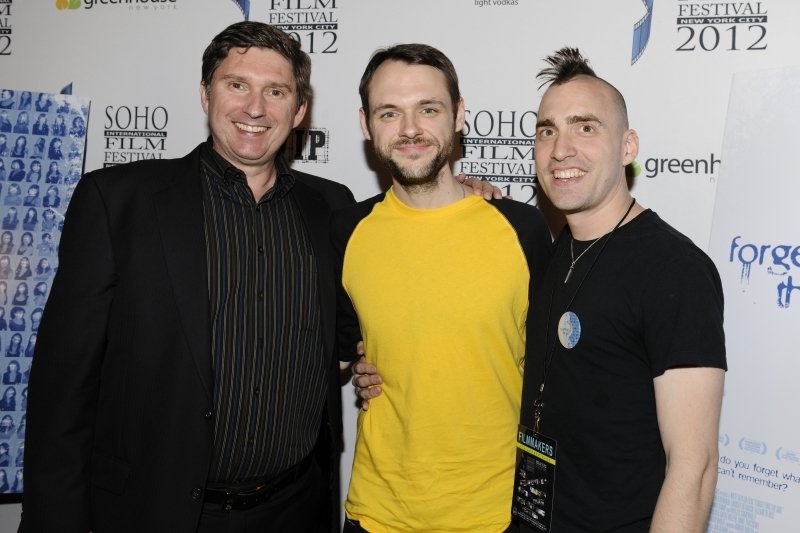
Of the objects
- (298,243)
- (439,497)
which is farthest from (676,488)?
(298,243)

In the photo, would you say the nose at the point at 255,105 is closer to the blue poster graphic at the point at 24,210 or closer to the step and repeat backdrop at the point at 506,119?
the step and repeat backdrop at the point at 506,119

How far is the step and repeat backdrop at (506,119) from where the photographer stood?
2.16 m

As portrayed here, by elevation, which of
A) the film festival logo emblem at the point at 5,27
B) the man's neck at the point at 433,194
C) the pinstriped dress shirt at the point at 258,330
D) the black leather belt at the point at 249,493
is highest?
the film festival logo emblem at the point at 5,27

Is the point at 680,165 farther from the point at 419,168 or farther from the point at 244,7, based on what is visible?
the point at 244,7

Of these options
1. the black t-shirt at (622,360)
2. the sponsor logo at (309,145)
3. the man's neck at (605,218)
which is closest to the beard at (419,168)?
the man's neck at (605,218)

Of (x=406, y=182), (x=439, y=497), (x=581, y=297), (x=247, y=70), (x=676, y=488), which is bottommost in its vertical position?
(x=439, y=497)

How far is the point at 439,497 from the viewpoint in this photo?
1.80m

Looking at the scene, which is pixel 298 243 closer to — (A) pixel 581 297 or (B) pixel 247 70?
(B) pixel 247 70

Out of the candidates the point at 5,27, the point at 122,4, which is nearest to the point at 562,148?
the point at 122,4

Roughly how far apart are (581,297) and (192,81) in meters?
2.01

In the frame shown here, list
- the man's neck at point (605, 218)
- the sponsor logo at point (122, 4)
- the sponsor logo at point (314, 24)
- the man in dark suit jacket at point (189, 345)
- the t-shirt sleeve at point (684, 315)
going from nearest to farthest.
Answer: the t-shirt sleeve at point (684, 315), the man's neck at point (605, 218), the man in dark suit jacket at point (189, 345), the sponsor logo at point (314, 24), the sponsor logo at point (122, 4)

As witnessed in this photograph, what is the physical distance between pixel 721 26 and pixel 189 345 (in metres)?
2.05

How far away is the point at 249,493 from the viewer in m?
1.92

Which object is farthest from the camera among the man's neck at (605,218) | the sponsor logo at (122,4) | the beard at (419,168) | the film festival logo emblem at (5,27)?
the film festival logo emblem at (5,27)
